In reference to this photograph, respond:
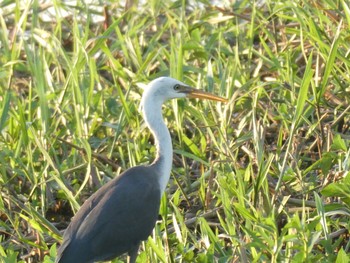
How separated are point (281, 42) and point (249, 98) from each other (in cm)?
85

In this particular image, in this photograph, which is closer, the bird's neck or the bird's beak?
the bird's neck

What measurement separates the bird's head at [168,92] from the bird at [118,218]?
33cm

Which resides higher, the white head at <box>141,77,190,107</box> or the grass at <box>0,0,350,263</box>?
the white head at <box>141,77,190,107</box>

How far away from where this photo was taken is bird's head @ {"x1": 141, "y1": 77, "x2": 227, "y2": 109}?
5.85 metres

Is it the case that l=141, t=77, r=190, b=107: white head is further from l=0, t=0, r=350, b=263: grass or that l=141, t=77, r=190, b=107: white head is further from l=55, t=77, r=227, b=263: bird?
l=55, t=77, r=227, b=263: bird

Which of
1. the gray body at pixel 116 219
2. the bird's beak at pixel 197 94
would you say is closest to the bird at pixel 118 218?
the gray body at pixel 116 219

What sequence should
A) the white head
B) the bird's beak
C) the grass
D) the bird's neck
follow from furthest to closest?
the bird's beak → the white head → the bird's neck → the grass

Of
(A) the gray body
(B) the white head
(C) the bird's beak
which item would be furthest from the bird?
(C) the bird's beak

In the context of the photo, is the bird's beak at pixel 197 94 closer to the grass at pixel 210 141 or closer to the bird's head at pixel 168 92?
the bird's head at pixel 168 92

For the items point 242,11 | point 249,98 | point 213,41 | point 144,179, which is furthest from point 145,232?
point 242,11

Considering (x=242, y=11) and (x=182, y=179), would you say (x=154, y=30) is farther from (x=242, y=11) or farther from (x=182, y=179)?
(x=182, y=179)

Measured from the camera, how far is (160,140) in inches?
227

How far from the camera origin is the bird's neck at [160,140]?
18.7 feet

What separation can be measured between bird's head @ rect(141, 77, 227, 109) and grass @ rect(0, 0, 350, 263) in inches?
5.6
